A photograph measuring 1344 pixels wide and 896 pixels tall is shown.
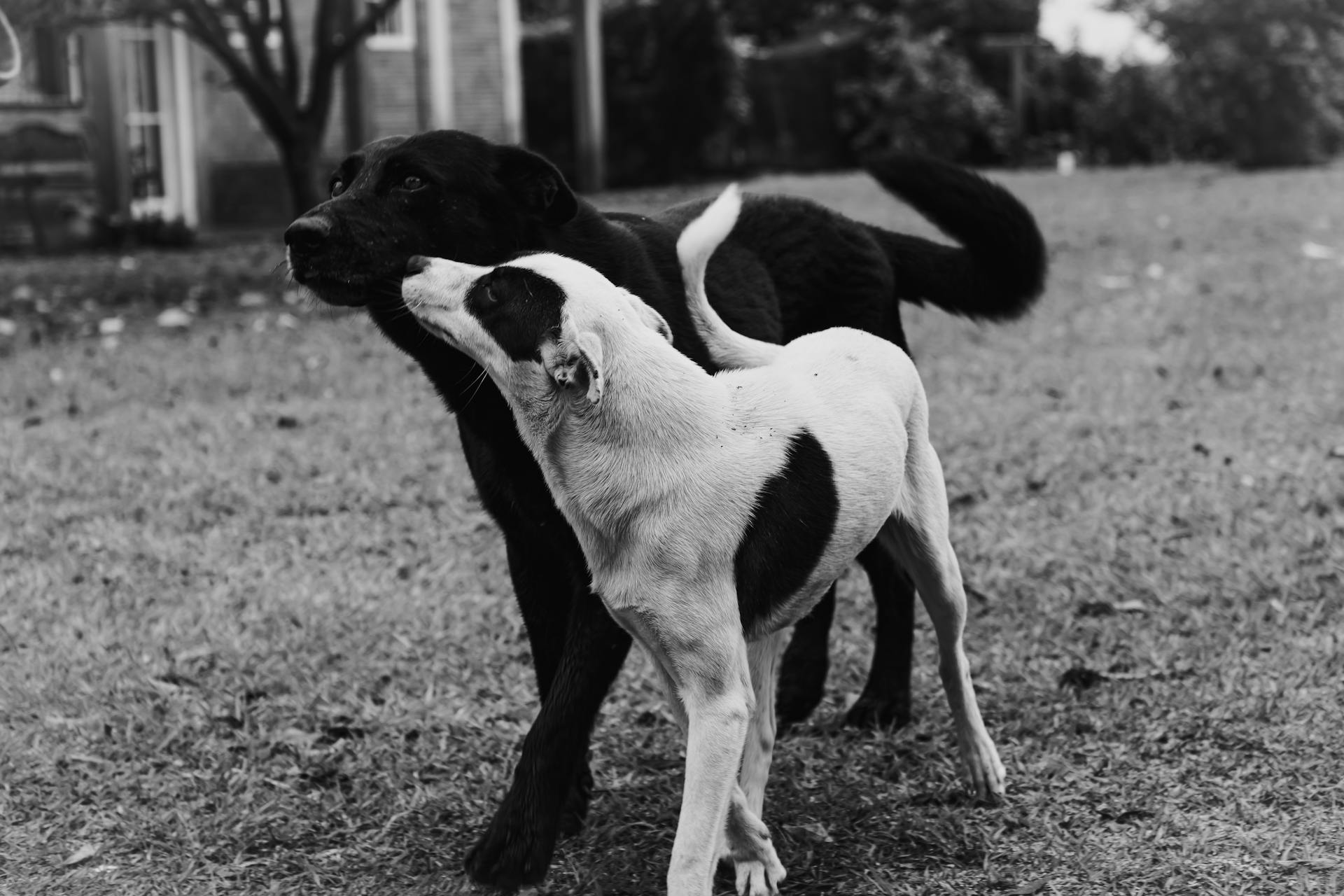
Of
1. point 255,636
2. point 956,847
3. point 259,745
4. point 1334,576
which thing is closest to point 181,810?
point 259,745

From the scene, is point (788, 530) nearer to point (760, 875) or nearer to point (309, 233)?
point (760, 875)

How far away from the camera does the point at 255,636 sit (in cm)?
507

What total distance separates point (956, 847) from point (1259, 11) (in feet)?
70.9

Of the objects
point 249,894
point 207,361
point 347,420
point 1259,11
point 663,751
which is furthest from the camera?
point 1259,11

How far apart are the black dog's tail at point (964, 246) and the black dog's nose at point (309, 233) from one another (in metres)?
1.80

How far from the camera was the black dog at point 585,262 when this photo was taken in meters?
3.25

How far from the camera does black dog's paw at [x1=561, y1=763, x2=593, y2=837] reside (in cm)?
374

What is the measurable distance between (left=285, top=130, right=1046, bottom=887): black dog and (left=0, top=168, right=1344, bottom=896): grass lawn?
0.38m

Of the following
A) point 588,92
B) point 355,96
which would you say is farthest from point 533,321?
point 588,92

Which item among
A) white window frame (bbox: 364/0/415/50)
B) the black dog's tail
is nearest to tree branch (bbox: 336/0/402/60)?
white window frame (bbox: 364/0/415/50)

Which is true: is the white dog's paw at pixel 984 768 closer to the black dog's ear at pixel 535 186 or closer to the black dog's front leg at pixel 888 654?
the black dog's front leg at pixel 888 654

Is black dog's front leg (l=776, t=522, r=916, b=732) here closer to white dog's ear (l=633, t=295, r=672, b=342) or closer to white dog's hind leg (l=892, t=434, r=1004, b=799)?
white dog's hind leg (l=892, t=434, r=1004, b=799)

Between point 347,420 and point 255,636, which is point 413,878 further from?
point 347,420

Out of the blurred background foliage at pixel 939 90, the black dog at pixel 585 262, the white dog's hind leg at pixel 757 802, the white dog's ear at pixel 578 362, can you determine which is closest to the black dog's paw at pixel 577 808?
the black dog at pixel 585 262
